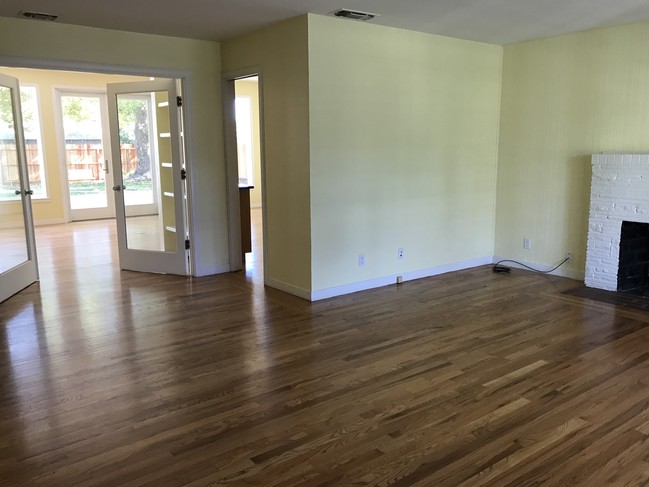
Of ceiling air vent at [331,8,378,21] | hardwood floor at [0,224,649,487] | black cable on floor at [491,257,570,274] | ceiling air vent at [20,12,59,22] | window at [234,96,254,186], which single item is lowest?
hardwood floor at [0,224,649,487]

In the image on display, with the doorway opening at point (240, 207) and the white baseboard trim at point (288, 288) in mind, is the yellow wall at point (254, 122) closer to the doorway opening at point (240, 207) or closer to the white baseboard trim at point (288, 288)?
the doorway opening at point (240, 207)

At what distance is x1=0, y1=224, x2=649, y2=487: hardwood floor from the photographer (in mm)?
2371

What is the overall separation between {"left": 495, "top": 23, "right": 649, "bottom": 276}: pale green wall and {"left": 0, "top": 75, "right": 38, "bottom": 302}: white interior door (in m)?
5.15

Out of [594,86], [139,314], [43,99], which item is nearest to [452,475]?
[139,314]

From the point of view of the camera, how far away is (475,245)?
623 centimetres

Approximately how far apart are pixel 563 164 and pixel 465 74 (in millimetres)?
1409

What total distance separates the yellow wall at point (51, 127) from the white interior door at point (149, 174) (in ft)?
13.2

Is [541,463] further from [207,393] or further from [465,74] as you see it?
[465,74]

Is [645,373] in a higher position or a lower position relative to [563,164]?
lower

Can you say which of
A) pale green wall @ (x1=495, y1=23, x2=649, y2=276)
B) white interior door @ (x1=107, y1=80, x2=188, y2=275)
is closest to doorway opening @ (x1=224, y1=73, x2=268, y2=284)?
white interior door @ (x1=107, y1=80, x2=188, y2=275)

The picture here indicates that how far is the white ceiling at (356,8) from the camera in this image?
4.12m

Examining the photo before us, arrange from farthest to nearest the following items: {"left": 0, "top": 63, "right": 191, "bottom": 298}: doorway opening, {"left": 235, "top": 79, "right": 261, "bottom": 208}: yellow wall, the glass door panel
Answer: {"left": 235, "top": 79, "right": 261, "bottom": 208}: yellow wall → the glass door panel → {"left": 0, "top": 63, "right": 191, "bottom": 298}: doorway opening

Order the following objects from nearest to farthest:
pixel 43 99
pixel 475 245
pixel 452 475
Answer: pixel 452 475
pixel 475 245
pixel 43 99

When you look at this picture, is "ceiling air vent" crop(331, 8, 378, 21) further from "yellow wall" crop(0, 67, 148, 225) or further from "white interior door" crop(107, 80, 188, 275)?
"yellow wall" crop(0, 67, 148, 225)
